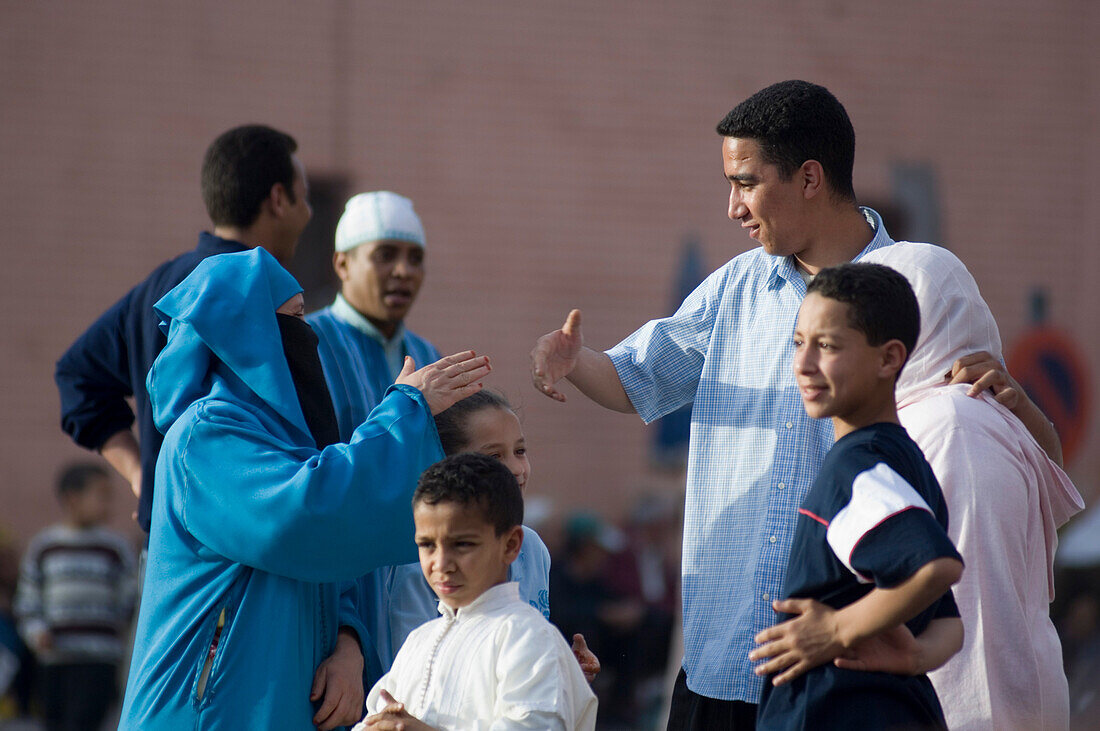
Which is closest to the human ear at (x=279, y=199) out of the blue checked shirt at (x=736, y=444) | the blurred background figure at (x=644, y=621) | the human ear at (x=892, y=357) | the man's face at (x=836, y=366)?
the blue checked shirt at (x=736, y=444)

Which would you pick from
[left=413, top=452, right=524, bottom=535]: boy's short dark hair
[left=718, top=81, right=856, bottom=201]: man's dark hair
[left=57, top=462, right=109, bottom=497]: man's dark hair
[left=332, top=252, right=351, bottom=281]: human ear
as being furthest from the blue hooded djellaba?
[left=57, top=462, right=109, bottom=497]: man's dark hair

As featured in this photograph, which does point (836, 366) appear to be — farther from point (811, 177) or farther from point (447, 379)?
point (447, 379)

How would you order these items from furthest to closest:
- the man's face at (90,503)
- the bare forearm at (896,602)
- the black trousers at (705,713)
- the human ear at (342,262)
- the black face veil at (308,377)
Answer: the man's face at (90,503) → the human ear at (342,262) → the black face veil at (308,377) → the black trousers at (705,713) → the bare forearm at (896,602)

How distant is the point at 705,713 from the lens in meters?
2.70

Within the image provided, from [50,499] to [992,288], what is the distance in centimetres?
764

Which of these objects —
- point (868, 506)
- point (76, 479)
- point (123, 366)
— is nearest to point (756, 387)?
point (868, 506)

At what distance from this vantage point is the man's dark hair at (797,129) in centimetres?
277

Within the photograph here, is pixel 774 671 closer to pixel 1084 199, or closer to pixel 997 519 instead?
pixel 997 519

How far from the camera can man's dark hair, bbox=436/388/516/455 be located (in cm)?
292

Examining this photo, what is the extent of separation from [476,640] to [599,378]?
861mm

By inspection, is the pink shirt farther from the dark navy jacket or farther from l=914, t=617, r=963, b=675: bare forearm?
the dark navy jacket

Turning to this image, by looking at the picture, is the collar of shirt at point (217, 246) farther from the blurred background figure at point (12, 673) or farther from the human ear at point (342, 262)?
the blurred background figure at point (12, 673)

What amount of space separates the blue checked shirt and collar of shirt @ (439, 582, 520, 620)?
0.52 metres

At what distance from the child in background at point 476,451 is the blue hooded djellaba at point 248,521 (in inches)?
10.2
